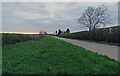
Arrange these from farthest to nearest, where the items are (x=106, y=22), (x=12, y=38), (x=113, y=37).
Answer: (x=106, y=22)
(x=12, y=38)
(x=113, y=37)

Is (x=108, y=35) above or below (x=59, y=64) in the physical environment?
above

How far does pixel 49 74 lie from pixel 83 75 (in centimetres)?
89

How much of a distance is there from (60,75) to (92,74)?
33.5 inches

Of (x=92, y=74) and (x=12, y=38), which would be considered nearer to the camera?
(x=92, y=74)

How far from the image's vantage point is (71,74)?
20.6 ft

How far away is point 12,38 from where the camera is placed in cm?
2873

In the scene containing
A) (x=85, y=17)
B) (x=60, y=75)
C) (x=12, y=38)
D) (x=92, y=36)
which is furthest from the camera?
(x=85, y=17)

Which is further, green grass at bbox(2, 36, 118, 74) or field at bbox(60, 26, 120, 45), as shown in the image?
field at bbox(60, 26, 120, 45)

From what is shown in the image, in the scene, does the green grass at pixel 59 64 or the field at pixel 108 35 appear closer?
the green grass at pixel 59 64

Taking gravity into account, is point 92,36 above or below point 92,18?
below

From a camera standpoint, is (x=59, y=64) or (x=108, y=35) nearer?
(x=59, y=64)

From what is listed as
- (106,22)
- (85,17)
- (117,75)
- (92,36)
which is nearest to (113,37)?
(92,36)

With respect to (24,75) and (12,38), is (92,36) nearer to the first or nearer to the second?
(12,38)

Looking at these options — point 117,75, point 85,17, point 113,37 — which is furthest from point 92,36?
point 117,75
